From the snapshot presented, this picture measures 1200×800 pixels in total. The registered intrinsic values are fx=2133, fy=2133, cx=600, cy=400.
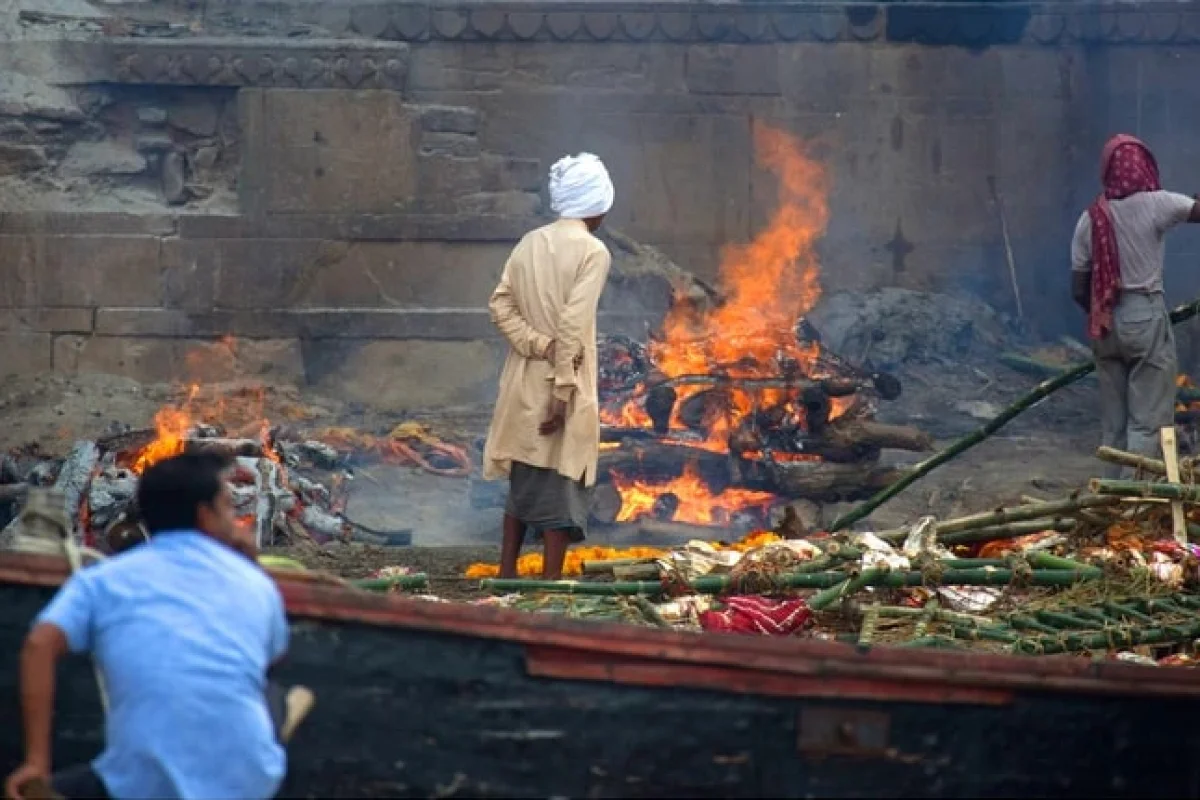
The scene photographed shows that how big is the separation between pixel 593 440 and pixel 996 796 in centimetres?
356

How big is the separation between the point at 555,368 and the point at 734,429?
3403 mm

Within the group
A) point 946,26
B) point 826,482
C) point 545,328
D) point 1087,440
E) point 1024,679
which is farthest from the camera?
point 946,26

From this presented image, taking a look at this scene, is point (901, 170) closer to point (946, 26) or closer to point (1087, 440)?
point (946, 26)

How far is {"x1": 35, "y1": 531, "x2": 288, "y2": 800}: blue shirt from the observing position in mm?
4977

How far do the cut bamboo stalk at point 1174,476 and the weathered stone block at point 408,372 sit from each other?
23.1ft

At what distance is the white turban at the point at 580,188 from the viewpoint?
9.06 meters

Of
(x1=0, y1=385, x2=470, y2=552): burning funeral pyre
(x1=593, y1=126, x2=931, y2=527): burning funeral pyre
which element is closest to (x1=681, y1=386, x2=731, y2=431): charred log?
(x1=593, y1=126, x2=931, y2=527): burning funeral pyre

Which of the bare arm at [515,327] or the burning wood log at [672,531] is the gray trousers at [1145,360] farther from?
the bare arm at [515,327]

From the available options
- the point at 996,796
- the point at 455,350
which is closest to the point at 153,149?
the point at 455,350

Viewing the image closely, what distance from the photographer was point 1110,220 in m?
10.9

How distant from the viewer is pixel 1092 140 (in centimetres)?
1717

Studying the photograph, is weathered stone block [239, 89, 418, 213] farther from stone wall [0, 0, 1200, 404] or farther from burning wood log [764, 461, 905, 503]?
burning wood log [764, 461, 905, 503]

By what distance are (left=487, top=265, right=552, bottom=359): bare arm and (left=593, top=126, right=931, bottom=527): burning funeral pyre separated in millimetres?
2845

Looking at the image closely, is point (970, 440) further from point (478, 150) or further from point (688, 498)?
point (478, 150)
